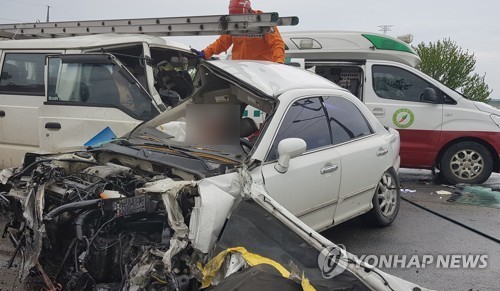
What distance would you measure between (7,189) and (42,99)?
8.61 feet

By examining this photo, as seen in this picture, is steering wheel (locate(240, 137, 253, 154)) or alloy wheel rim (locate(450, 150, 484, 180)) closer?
steering wheel (locate(240, 137, 253, 154))

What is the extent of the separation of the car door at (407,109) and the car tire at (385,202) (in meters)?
2.55

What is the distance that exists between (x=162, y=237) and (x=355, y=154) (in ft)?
7.42

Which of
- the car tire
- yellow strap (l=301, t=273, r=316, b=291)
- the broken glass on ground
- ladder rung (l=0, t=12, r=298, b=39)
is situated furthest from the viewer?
the broken glass on ground

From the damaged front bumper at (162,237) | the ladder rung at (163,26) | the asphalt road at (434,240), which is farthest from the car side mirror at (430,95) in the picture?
the damaged front bumper at (162,237)

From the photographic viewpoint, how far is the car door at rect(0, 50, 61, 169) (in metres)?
5.86

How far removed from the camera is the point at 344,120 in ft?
14.6

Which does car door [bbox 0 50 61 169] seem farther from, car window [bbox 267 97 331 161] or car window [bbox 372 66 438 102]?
car window [bbox 372 66 438 102]

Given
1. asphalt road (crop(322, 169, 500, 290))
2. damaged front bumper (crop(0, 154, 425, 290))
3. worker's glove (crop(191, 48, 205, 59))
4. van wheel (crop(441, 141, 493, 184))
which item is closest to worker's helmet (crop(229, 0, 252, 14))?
worker's glove (crop(191, 48, 205, 59))

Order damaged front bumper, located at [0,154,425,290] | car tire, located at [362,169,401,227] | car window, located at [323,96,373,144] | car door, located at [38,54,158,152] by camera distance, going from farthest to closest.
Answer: car door, located at [38,54,158,152] → car tire, located at [362,169,401,227] → car window, located at [323,96,373,144] → damaged front bumper, located at [0,154,425,290]

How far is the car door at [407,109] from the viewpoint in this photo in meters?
7.38

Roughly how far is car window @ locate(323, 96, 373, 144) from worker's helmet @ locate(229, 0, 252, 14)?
2.04 m

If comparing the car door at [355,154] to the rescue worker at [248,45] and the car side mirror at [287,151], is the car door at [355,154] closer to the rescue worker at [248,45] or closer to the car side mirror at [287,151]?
the car side mirror at [287,151]

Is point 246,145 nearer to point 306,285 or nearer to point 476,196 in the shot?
point 306,285
